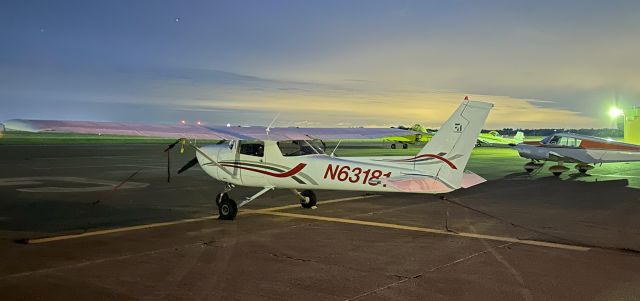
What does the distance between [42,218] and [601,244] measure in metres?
11.4

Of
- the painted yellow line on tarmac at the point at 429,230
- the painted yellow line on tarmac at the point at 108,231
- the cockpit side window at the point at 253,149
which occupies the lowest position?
the painted yellow line on tarmac at the point at 108,231

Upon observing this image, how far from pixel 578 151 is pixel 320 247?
60.2 ft

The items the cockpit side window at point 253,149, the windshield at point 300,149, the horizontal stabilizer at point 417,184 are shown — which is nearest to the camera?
the horizontal stabilizer at point 417,184

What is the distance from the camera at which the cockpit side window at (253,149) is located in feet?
39.1

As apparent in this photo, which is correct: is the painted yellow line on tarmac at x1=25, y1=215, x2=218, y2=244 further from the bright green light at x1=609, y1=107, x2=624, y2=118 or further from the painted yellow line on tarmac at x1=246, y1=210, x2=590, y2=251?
the bright green light at x1=609, y1=107, x2=624, y2=118

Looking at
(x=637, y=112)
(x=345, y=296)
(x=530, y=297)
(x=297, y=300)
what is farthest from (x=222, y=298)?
(x=637, y=112)

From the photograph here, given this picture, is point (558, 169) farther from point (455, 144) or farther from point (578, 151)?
point (455, 144)

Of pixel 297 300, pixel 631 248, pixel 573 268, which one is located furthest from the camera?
pixel 631 248

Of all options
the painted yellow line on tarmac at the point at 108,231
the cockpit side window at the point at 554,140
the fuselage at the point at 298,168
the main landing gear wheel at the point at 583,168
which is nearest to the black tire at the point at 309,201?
the fuselage at the point at 298,168

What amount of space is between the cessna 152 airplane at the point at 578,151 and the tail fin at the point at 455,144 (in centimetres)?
1513

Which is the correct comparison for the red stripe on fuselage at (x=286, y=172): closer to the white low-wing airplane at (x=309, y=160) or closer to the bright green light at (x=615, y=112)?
the white low-wing airplane at (x=309, y=160)

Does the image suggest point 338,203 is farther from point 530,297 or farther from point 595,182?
point 595,182

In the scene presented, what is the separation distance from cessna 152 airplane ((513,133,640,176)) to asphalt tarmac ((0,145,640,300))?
6.78 m

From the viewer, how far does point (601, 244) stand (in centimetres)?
911
